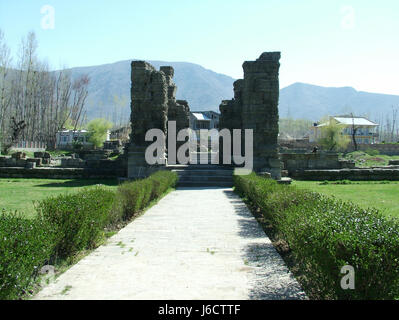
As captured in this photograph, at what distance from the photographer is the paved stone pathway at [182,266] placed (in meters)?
4.82

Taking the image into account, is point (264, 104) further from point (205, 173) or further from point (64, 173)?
point (64, 173)

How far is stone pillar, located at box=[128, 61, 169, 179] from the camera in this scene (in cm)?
2256

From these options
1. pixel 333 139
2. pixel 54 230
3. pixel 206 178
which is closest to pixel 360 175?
pixel 206 178

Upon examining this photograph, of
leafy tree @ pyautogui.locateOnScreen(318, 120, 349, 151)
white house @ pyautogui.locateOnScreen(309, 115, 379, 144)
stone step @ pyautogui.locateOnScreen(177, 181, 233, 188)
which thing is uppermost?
white house @ pyautogui.locateOnScreen(309, 115, 379, 144)

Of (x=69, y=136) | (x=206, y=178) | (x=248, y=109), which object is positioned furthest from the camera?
(x=69, y=136)

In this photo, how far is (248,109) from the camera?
22.1m

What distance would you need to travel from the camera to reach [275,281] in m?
5.28

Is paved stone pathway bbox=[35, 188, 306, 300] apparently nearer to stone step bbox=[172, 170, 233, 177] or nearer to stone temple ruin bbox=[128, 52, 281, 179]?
stone step bbox=[172, 170, 233, 177]

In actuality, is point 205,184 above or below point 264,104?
below

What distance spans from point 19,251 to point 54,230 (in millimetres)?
1353

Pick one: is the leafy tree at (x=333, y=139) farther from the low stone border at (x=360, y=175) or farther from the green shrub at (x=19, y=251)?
the green shrub at (x=19, y=251)

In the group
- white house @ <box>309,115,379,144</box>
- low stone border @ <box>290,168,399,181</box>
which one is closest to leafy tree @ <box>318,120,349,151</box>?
white house @ <box>309,115,379,144</box>

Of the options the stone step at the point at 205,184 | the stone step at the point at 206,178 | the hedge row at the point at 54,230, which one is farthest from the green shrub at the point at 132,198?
the stone step at the point at 206,178

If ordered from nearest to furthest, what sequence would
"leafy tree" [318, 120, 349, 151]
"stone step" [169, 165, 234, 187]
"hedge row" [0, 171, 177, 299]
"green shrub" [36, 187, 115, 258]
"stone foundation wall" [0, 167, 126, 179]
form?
"hedge row" [0, 171, 177, 299]
"green shrub" [36, 187, 115, 258]
"stone step" [169, 165, 234, 187]
"stone foundation wall" [0, 167, 126, 179]
"leafy tree" [318, 120, 349, 151]
